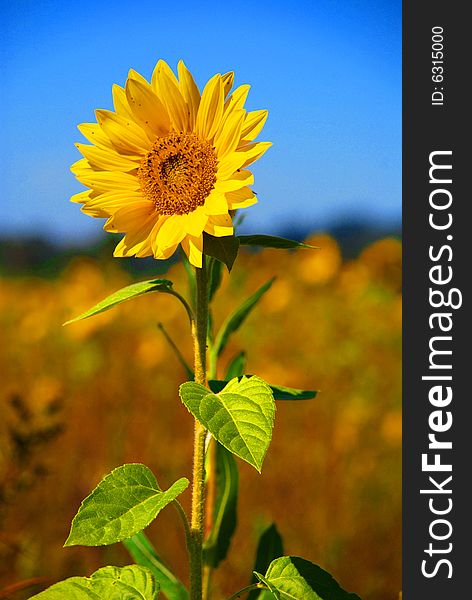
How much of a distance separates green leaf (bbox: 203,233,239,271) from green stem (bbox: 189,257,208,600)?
17 millimetres

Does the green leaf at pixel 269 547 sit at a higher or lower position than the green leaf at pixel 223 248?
lower

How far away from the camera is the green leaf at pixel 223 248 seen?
456 mm

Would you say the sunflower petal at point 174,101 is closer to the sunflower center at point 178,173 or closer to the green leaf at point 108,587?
the sunflower center at point 178,173

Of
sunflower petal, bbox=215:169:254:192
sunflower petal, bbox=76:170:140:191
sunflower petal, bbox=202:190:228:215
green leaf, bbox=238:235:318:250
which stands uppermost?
sunflower petal, bbox=76:170:140:191

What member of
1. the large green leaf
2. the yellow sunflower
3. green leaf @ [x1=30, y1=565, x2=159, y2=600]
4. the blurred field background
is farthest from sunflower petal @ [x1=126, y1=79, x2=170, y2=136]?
the blurred field background

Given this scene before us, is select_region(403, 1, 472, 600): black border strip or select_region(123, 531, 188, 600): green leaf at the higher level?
select_region(403, 1, 472, 600): black border strip

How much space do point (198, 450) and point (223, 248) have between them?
0.13 metres

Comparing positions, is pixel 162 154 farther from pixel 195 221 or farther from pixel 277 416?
pixel 277 416

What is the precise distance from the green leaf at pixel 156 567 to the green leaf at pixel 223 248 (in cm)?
27

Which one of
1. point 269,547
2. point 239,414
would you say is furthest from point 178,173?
point 269,547

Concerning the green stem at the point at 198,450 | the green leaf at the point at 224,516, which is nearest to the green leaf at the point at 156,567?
the green leaf at the point at 224,516

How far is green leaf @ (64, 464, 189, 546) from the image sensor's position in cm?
42

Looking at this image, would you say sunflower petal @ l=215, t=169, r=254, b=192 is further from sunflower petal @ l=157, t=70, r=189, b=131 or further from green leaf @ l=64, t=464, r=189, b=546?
green leaf @ l=64, t=464, r=189, b=546

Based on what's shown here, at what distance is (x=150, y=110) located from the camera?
48cm
